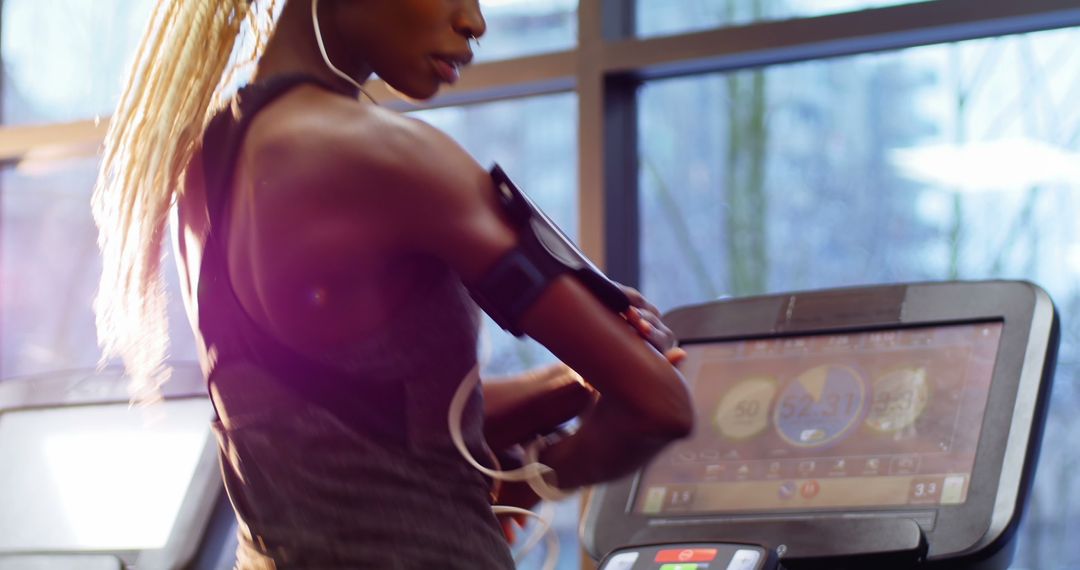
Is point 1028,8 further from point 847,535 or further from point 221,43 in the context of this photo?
point 221,43

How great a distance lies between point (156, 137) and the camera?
1062mm

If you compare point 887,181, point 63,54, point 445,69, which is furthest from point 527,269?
point 63,54

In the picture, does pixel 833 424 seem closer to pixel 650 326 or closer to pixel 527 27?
pixel 650 326

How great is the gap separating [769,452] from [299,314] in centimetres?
94

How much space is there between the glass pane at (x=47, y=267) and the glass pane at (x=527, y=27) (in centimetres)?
117

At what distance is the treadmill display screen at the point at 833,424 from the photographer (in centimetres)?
161

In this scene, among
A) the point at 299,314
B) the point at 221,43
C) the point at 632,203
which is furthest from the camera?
the point at 632,203

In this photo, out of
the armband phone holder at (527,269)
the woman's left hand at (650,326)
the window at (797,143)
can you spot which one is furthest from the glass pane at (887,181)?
the armband phone holder at (527,269)

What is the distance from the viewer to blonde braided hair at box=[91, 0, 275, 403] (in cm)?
107

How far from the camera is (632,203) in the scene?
2637 millimetres

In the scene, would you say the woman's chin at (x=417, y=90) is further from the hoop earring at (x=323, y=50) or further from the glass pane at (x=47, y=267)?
the glass pane at (x=47, y=267)

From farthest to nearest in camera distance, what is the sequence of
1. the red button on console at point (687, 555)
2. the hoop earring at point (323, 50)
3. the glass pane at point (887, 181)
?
1. the glass pane at point (887, 181)
2. the red button on console at point (687, 555)
3. the hoop earring at point (323, 50)

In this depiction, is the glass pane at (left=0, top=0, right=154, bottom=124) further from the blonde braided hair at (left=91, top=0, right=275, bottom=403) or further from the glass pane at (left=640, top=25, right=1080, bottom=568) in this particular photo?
the blonde braided hair at (left=91, top=0, right=275, bottom=403)

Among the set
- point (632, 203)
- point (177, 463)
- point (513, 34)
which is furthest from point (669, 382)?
point (513, 34)
